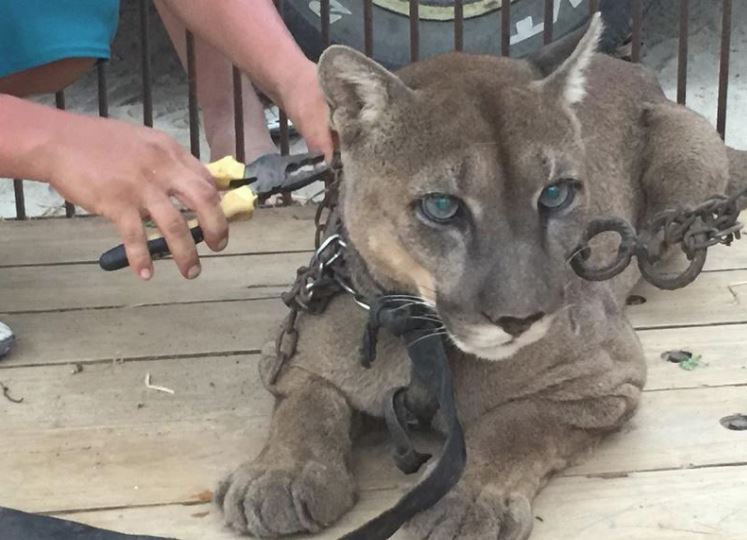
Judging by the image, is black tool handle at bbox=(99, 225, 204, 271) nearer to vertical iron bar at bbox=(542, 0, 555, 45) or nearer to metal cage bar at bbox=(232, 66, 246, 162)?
metal cage bar at bbox=(232, 66, 246, 162)

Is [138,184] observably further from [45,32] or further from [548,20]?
[548,20]

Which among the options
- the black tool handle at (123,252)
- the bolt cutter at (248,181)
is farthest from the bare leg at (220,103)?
the black tool handle at (123,252)

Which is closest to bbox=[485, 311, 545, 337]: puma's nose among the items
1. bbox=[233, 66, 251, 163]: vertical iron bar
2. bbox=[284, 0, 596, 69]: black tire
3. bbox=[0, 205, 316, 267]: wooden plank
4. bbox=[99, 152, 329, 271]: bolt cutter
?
bbox=[99, 152, 329, 271]: bolt cutter

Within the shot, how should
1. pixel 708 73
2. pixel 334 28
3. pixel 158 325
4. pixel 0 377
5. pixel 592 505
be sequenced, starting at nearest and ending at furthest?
pixel 592 505, pixel 0 377, pixel 158 325, pixel 334 28, pixel 708 73

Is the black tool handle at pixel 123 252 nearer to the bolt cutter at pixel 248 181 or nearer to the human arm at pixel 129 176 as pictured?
A: the bolt cutter at pixel 248 181

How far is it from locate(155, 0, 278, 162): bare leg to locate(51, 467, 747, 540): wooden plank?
160 centimetres

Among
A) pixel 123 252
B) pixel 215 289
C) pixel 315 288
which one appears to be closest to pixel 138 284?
pixel 215 289

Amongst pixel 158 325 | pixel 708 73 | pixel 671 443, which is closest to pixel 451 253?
pixel 671 443

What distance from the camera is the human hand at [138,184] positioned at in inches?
74.0

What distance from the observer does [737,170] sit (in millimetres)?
3068

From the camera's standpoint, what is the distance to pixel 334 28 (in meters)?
3.86

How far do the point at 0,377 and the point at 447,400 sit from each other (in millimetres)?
993

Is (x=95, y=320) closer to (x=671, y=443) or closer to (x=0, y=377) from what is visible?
(x=0, y=377)

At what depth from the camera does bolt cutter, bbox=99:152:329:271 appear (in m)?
2.02
